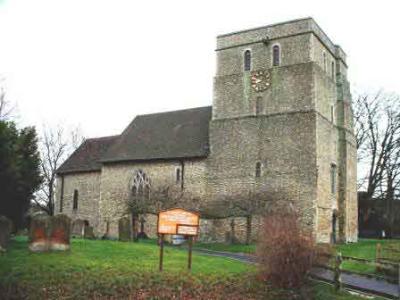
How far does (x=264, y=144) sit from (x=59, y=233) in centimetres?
1882

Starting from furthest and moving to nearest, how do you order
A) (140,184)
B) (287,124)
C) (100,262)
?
(140,184), (287,124), (100,262)

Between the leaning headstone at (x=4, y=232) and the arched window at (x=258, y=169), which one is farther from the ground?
the arched window at (x=258, y=169)

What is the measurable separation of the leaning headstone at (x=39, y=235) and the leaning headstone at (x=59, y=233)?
7.0 inches

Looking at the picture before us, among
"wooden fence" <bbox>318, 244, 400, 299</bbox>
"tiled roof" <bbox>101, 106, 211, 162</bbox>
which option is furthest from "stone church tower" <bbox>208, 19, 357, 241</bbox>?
"wooden fence" <bbox>318, 244, 400, 299</bbox>

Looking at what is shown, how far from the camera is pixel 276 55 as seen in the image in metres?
36.5

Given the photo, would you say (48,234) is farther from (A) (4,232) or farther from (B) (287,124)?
(B) (287,124)

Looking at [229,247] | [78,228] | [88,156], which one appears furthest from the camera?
[88,156]

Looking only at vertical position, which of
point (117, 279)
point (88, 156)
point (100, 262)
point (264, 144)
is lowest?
point (117, 279)

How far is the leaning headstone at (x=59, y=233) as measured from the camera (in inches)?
760

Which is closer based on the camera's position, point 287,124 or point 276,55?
point 287,124

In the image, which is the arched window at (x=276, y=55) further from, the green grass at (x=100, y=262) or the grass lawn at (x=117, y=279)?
the grass lawn at (x=117, y=279)

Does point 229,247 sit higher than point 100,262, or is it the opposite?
point 229,247

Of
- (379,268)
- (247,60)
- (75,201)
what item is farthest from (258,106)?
(75,201)

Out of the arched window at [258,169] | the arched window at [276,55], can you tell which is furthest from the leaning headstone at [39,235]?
the arched window at [276,55]
